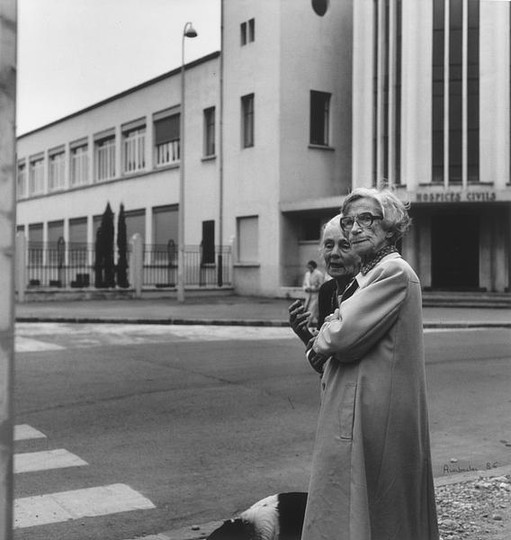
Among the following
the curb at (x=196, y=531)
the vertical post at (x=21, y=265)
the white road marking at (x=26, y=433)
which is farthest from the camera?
the vertical post at (x=21, y=265)

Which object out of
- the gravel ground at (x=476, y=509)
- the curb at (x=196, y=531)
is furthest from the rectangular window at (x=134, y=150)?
the gravel ground at (x=476, y=509)

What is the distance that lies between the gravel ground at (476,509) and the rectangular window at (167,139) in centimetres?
3138

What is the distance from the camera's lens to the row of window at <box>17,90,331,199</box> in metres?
30.0

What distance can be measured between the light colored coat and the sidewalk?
15.3 meters

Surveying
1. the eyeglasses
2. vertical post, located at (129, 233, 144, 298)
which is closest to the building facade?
vertical post, located at (129, 233, 144, 298)

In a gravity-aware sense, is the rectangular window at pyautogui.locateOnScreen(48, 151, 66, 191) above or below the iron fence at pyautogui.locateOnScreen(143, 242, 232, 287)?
above

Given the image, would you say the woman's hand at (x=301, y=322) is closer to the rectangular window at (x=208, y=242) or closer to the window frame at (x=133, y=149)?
the rectangular window at (x=208, y=242)

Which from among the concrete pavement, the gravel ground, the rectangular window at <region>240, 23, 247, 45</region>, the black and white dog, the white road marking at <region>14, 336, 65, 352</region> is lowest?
the gravel ground

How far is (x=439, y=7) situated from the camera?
26.4m

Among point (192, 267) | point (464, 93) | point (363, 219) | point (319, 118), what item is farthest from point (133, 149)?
point (363, 219)

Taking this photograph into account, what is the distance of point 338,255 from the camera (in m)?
3.78

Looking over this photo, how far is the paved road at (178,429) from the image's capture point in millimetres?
4746

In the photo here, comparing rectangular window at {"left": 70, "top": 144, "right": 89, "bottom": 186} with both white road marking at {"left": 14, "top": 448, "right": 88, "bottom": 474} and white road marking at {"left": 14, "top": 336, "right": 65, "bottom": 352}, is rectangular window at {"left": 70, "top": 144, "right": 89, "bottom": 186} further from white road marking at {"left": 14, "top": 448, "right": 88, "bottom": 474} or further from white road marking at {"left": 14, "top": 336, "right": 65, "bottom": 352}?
white road marking at {"left": 14, "top": 448, "right": 88, "bottom": 474}

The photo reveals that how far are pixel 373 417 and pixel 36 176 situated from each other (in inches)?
1949
